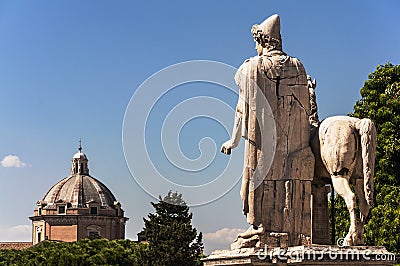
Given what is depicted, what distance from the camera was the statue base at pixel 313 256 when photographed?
591 inches

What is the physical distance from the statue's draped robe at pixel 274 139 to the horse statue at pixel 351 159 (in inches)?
19.0

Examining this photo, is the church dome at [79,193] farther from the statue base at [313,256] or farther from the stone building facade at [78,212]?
the statue base at [313,256]

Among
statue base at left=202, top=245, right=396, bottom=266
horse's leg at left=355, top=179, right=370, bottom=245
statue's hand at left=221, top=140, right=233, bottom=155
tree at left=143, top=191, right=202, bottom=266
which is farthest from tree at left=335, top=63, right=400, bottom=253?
tree at left=143, top=191, right=202, bottom=266

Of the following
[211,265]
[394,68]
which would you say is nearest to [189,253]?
[394,68]

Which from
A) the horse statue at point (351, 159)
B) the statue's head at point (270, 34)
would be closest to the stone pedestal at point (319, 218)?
the horse statue at point (351, 159)

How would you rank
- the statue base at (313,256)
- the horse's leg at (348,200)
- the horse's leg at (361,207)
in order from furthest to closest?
the horse's leg at (361,207)
the horse's leg at (348,200)
the statue base at (313,256)

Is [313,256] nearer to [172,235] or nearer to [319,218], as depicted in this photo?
[319,218]

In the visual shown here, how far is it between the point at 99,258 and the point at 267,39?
52.0m

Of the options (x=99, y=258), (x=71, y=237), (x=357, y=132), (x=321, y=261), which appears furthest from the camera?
(x=71, y=237)

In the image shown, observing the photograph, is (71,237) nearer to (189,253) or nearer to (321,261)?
(189,253)

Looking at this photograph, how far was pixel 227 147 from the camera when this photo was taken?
16938 millimetres

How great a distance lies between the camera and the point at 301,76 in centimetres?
1667

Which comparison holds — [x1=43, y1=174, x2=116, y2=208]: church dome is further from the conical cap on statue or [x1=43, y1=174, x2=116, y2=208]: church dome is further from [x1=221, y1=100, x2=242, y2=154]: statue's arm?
the conical cap on statue


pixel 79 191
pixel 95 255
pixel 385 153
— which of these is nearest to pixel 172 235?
pixel 95 255
